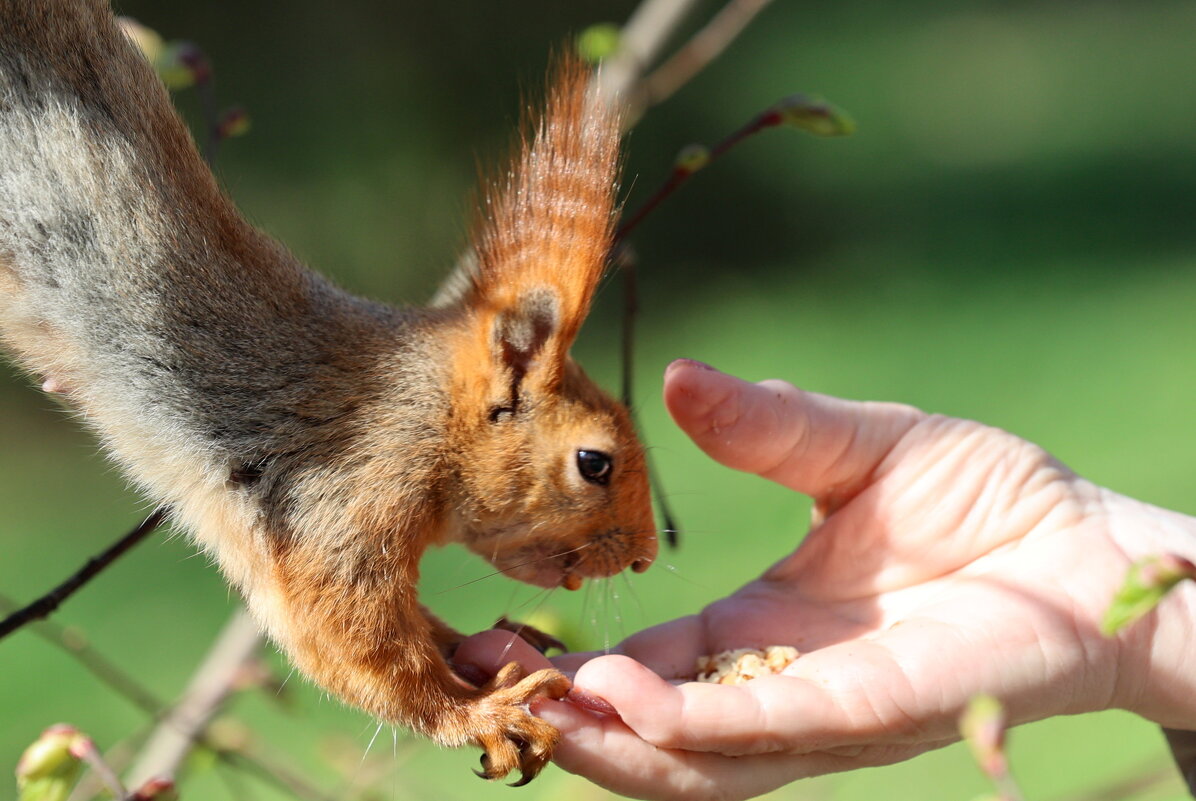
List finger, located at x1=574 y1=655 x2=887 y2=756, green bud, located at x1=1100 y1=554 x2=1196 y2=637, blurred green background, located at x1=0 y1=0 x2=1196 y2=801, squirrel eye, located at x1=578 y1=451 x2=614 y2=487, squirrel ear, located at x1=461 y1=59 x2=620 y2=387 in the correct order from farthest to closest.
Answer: blurred green background, located at x1=0 y1=0 x2=1196 y2=801 → squirrel eye, located at x1=578 y1=451 x2=614 y2=487 → squirrel ear, located at x1=461 y1=59 x2=620 y2=387 → finger, located at x1=574 y1=655 x2=887 y2=756 → green bud, located at x1=1100 y1=554 x2=1196 y2=637

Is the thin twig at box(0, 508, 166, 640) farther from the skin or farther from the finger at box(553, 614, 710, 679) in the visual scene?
the finger at box(553, 614, 710, 679)

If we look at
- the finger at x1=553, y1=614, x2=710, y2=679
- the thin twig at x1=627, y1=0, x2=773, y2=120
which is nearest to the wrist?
the finger at x1=553, y1=614, x2=710, y2=679

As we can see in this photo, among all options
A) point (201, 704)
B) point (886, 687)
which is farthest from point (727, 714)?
point (201, 704)

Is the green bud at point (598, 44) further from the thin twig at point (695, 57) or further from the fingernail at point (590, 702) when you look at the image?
the fingernail at point (590, 702)

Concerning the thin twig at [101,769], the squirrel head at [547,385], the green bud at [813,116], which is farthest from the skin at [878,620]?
the thin twig at [101,769]

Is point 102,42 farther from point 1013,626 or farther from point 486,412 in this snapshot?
point 1013,626

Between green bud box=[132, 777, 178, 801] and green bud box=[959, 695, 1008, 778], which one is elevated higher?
green bud box=[959, 695, 1008, 778]
